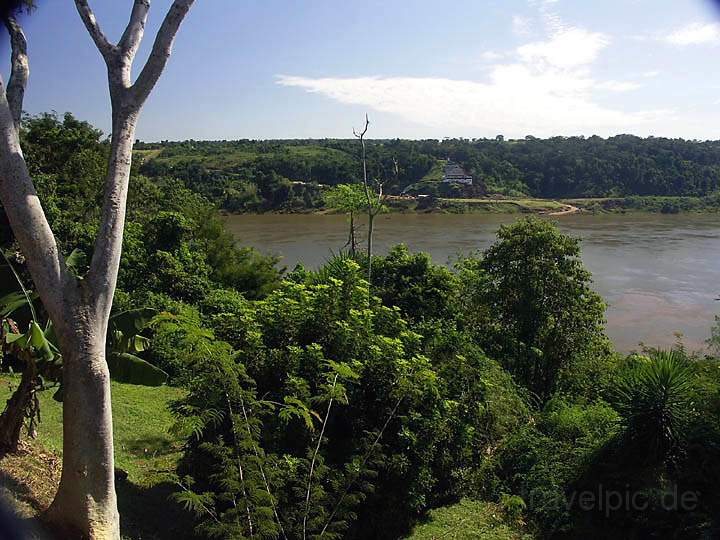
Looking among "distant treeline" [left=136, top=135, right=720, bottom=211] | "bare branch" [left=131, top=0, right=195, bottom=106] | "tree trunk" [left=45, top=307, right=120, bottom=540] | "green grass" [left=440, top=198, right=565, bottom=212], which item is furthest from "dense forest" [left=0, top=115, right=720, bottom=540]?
"green grass" [left=440, top=198, right=565, bottom=212]

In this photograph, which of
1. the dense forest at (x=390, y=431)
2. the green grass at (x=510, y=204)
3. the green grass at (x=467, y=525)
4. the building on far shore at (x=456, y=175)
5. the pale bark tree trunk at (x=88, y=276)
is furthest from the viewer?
the building on far shore at (x=456, y=175)

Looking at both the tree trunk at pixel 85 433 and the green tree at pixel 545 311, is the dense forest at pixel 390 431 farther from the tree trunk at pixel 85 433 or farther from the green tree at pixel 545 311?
the green tree at pixel 545 311

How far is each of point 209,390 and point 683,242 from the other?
3136cm

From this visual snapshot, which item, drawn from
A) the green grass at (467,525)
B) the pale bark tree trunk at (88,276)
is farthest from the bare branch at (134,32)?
the green grass at (467,525)

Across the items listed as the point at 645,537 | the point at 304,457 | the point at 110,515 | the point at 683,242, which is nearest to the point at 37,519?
the point at 110,515

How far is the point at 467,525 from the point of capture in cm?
534

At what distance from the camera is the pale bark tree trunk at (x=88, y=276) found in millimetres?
3139

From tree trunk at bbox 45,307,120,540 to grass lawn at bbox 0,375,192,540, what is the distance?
484 millimetres

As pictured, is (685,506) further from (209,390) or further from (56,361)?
(56,361)

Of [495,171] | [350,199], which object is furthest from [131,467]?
[495,171]

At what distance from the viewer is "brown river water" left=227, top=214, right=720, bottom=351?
17828 millimetres

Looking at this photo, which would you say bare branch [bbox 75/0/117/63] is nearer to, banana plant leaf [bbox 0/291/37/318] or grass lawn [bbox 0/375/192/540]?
banana plant leaf [bbox 0/291/37/318]

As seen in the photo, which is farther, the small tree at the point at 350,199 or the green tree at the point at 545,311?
the small tree at the point at 350,199

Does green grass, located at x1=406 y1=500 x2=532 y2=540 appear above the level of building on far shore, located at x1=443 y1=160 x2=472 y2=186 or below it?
below
